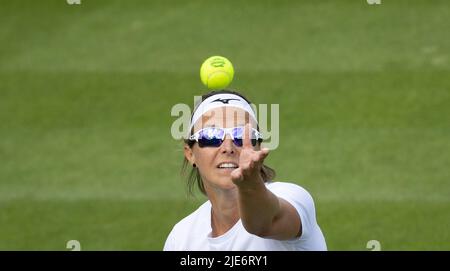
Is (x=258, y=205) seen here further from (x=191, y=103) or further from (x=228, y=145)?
(x=191, y=103)

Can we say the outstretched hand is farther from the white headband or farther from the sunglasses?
the white headband

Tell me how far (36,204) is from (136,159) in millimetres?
892

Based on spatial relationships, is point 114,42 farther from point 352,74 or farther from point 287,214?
point 287,214

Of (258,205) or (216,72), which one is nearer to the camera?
(258,205)

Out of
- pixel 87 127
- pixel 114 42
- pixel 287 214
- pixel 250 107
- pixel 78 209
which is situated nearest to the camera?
pixel 287 214

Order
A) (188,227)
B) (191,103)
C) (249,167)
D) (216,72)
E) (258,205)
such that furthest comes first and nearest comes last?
(191,103), (216,72), (188,227), (258,205), (249,167)

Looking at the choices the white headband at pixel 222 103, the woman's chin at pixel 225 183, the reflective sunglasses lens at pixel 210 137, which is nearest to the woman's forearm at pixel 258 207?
the woman's chin at pixel 225 183

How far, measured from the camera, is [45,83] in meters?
9.95

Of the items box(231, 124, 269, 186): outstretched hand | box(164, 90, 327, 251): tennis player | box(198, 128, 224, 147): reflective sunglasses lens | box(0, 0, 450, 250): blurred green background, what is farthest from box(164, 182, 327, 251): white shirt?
box(0, 0, 450, 250): blurred green background

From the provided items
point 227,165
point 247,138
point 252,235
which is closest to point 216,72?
point 227,165

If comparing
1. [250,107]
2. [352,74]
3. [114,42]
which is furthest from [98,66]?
[250,107]

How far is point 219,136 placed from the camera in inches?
196

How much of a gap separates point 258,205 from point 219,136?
0.67 metres

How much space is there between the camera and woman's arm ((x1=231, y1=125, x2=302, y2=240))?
425 cm
